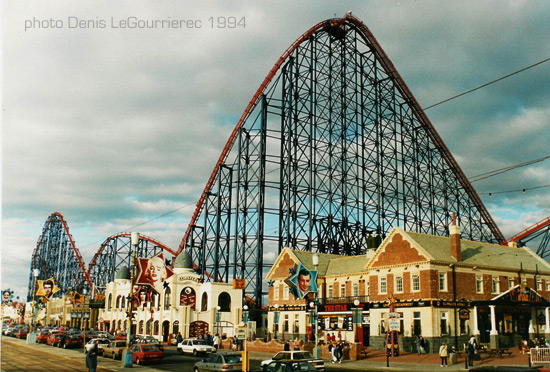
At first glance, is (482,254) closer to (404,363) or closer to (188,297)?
(404,363)

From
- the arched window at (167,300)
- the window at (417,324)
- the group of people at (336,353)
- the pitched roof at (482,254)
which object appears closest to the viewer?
the group of people at (336,353)

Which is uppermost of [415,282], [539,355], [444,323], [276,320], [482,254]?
[482,254]

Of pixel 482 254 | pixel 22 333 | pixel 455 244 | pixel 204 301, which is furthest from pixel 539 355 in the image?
pixel 22 333

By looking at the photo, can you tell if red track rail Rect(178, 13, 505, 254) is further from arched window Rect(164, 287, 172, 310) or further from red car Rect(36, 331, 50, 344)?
red car Rect(36, 331, 50, 344)

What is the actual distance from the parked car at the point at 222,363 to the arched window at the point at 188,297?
1397 inches

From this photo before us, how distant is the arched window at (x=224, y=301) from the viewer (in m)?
59.6

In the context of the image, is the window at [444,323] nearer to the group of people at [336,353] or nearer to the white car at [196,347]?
the group of people at [336,353]

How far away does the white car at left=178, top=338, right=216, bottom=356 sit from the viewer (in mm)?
39812

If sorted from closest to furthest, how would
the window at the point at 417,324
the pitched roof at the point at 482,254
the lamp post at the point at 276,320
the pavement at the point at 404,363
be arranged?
the pavement at the point at 404,363
the window at the point at 417,324
the pitched roof at the point at 482,254
the lamp post at the point at 276,320

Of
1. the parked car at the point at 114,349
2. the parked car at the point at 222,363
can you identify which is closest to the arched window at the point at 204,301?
the parked car at the point at 114,349

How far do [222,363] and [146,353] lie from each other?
10.4 metres

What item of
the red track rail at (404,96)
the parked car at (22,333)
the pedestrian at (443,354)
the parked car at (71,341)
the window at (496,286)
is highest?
the red track rail at (404,96)

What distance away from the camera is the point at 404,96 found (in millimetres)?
61281

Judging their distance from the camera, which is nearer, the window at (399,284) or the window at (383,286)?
the window at (399,284)
